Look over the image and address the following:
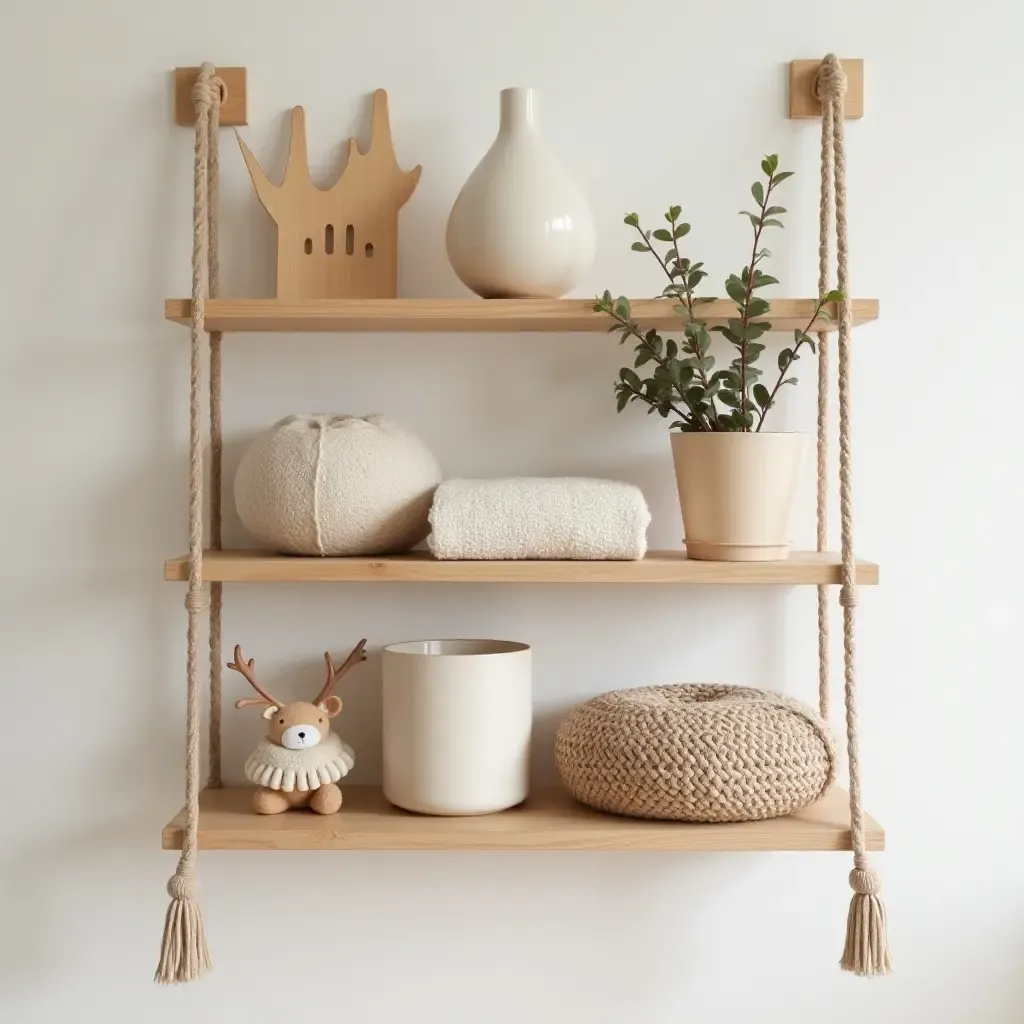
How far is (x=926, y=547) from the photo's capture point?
1244 millimetres

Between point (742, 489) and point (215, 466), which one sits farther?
point (215, 466)

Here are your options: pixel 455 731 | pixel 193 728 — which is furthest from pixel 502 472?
pixel 193 728

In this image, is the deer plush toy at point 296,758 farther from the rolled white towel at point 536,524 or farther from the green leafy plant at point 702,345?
the green leafy plant at point 702,345

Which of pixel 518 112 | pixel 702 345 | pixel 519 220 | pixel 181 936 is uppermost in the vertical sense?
pixel 518 112

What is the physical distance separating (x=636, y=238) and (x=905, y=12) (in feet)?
1.20

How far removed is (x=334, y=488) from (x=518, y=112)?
0.40 metres

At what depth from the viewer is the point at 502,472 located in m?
1.24

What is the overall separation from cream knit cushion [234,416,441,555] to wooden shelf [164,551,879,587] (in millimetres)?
28

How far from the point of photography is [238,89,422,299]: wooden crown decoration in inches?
46.7

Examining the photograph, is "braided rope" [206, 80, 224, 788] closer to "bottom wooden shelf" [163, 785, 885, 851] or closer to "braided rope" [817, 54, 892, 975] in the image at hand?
"bottom wooden shelf" [163, 785, 885, 851]

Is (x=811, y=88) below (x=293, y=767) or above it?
above

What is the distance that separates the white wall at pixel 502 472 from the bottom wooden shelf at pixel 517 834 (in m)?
0.16

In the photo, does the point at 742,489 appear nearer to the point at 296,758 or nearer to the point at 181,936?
the point at 296,758

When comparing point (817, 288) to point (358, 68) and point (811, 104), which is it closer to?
point (811, 104)
